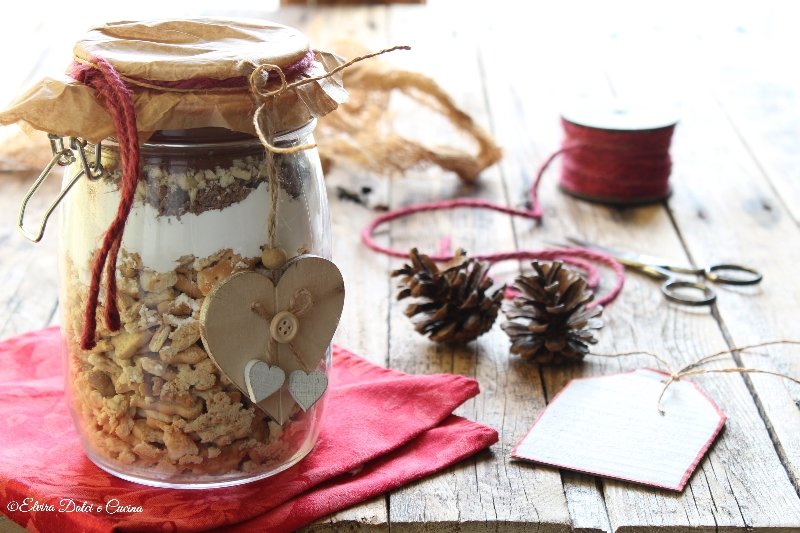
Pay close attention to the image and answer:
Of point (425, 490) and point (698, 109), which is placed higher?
point (425, 490)

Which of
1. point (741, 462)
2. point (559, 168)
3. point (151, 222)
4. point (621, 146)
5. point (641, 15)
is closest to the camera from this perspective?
point (151, 222)

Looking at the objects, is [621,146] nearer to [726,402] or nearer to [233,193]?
[726,402]

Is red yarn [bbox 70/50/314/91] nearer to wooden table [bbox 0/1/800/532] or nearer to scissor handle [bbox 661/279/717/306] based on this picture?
wooden table [bbox 0/1/800/532]

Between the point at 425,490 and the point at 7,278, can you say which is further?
the point at 7,278

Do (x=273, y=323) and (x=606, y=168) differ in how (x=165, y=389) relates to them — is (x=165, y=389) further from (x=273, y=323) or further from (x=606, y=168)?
(x=606, y=168)

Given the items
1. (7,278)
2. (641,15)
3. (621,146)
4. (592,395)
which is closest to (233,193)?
(592,395)

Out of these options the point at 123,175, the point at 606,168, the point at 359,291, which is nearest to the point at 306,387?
the point at 123,175

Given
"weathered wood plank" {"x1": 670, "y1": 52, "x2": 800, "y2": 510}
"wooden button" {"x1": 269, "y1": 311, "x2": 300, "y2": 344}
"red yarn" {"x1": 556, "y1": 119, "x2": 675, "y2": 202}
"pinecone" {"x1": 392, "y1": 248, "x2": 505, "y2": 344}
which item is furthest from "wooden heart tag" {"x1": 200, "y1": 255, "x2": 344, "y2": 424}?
"red yarn" {"x1": 556, "y1": 119, "x2": 675, "y2": 202}
